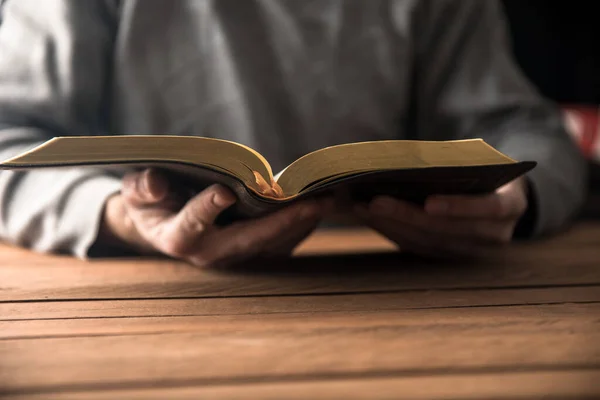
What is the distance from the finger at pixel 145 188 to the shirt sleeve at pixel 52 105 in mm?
122

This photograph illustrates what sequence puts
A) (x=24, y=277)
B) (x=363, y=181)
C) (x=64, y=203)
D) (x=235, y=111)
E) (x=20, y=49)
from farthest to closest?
(x=235, y=111) → (x=20, y=49) → (x=64, y=203) → (x=24, y=277) → (x=363, y=181)

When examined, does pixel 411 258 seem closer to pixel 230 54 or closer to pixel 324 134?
pixel 324 134

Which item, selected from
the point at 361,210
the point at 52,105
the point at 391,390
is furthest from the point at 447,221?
the point at 52,105

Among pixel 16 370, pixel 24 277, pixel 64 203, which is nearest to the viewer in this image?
pixel 16 370

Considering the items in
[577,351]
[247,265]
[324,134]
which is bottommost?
[577,351]

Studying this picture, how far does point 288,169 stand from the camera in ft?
1.76

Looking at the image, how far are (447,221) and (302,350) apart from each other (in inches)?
12.1

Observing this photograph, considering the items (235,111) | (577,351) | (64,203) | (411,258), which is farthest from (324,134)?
(577,351)

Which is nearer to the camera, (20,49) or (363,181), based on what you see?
(363,181)

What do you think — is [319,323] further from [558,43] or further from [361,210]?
[558,43]

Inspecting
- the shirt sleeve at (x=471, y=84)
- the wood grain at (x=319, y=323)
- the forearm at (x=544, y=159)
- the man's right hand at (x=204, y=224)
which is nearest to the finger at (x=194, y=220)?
the man's right hand at (x=204, y=224)

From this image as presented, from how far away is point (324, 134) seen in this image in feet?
3.34

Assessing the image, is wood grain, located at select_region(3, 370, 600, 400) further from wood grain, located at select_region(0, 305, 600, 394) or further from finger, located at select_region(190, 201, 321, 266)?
finger, located at select_region(190, 201, 321, 266)

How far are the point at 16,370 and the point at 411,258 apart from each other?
0.48 meters
